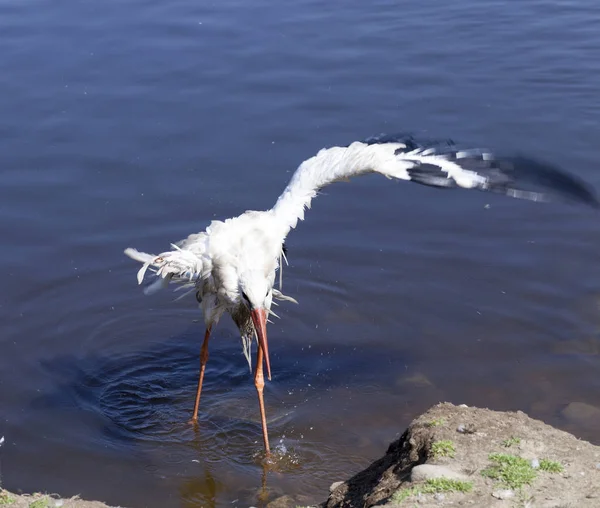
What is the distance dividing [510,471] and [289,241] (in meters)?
4.90

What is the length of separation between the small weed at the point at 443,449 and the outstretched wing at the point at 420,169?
2.03m

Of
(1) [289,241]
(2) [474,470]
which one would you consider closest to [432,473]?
(2) [474,470]

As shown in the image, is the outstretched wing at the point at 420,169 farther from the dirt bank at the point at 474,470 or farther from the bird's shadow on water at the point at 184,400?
the dirt bank at the point at 474,470

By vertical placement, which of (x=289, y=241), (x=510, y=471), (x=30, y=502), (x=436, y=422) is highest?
(x=510, y=471)

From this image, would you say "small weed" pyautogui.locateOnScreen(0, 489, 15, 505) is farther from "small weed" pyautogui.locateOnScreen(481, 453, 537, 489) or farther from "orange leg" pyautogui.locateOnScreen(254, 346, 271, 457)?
"small weed" pyautogui.locateOnScreen(481, 453, 537, 489)

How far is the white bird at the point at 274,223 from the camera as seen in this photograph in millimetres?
6254

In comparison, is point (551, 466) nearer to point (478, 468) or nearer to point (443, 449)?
point (478, 468)

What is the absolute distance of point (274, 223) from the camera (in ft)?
21.8

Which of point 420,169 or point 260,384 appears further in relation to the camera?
point 260,384

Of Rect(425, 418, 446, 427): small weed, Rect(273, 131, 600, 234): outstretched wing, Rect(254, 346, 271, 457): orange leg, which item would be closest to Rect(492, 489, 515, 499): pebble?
Rect(425, 418, 446, 427): small weed

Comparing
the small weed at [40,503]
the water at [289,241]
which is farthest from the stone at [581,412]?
the small weed at [40,503]

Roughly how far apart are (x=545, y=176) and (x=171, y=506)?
10.4 ft

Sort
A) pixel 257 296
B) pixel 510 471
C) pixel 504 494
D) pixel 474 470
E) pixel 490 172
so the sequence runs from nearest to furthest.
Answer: pixel 504 494, pixel 510 471, pixel 474 470, pixel 257 296, pixel 490 172

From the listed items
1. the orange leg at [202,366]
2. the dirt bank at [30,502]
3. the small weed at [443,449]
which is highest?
the small weed at [443,449]
